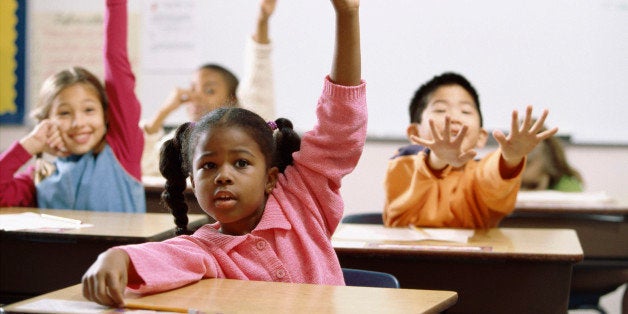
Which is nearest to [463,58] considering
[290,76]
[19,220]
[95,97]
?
[290,76]

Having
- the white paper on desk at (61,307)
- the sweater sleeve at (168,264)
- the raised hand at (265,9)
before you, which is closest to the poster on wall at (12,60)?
the raised hand at (265,9)

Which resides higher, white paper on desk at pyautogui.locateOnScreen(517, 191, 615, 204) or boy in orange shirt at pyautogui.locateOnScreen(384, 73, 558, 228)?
boy in orange shirt at pyautogui.locateOnScreen(384, 73, 558, 228)

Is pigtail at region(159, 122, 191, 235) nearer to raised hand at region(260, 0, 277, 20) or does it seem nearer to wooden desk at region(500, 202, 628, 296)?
wooden desk at region(500, 202, 628, 296)

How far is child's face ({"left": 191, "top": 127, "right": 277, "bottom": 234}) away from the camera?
5.78 feet

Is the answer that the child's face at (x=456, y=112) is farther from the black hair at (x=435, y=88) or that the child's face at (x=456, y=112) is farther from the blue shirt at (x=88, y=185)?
the blue shirt at (x=88, y=185)

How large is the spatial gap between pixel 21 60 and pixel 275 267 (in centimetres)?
432

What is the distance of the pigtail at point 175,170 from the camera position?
2.04m

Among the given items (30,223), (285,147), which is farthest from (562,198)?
(30,223)

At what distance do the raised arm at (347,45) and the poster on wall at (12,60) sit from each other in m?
4.26

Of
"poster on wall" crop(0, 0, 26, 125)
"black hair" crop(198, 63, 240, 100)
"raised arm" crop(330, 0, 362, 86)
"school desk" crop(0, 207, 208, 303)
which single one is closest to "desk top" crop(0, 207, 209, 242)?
"school desk" crop(0, 207, 208, 303)

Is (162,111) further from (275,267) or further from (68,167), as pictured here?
(275,267)

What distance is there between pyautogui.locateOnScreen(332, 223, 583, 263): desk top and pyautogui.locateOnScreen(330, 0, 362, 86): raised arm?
2.37ft

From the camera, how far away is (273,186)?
193cm

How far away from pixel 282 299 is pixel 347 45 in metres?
0.57
